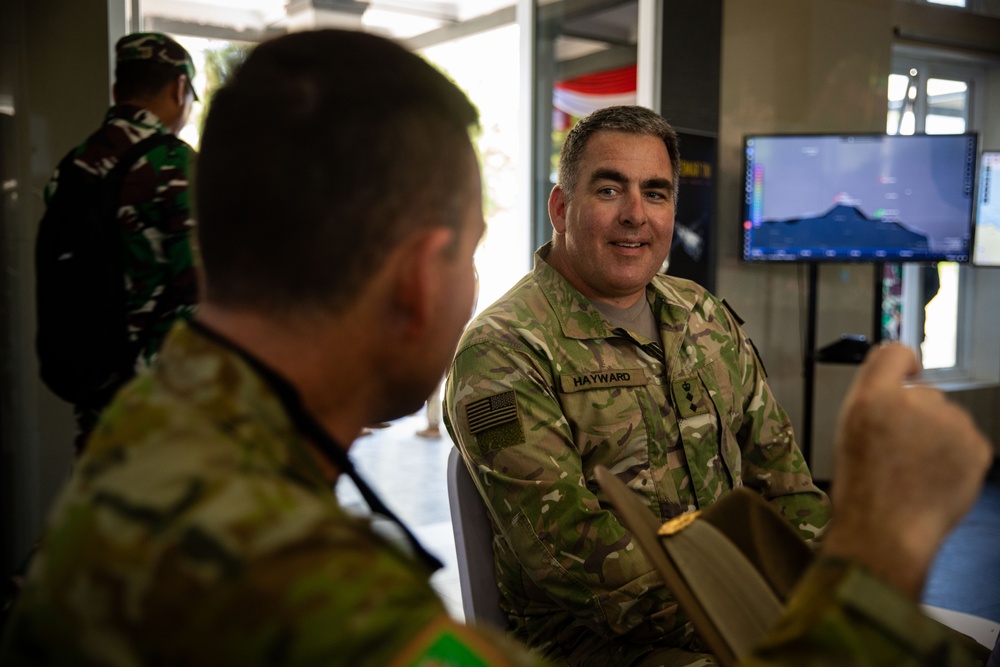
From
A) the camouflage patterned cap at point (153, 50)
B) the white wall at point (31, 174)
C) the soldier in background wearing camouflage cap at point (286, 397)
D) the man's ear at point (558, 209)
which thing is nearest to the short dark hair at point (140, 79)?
the camouflage patterned cap at point (153, 50)

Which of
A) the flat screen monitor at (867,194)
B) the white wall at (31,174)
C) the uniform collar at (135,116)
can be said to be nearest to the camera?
the uniform collar at (135,116)

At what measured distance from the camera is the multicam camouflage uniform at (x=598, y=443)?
4.13ft

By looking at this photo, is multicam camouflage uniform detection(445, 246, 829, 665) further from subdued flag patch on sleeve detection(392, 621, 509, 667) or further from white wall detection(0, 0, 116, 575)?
white wall detection(0, 0, 116, 575)

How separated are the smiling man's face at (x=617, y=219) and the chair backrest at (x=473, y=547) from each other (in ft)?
1.56

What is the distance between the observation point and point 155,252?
1968 millimetres

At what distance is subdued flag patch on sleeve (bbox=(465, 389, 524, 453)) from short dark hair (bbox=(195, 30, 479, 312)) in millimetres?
749

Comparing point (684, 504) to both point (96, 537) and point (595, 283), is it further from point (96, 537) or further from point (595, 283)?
→ point (96, 537)

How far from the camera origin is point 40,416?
2740 millimetres

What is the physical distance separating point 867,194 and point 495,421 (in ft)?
12.0

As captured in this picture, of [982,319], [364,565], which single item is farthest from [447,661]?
[982,319]

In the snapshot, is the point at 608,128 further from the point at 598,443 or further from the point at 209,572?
the point at 209,572

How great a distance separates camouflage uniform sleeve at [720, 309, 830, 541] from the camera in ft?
5.07

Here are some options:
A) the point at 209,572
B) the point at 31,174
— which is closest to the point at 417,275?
the point at 209,572

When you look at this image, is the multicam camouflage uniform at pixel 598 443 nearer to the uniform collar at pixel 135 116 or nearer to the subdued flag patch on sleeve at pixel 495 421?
the subdued flag patch on sleeve at pixel 495 421
